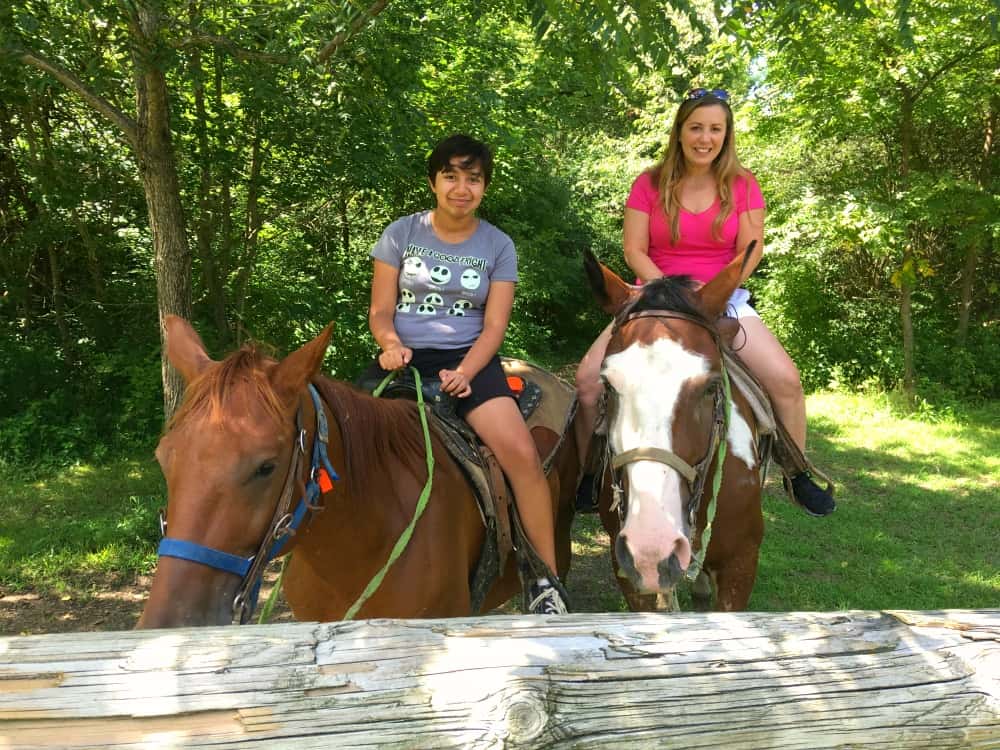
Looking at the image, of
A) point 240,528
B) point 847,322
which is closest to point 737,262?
point 240,528

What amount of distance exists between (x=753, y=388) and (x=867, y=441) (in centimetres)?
715

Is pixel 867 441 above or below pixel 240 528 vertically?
below

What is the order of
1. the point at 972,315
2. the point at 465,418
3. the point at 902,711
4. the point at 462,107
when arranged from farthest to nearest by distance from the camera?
the point at 972,315 < the point at 462,107 < the point at 465,418 < the point at 902,711

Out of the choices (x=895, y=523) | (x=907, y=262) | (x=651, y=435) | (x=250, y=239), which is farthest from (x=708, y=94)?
(x=907, y=262)

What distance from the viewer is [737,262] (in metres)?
2.69

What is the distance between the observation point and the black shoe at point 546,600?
2.83 m

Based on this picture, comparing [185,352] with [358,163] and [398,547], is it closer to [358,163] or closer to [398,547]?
[398,547]

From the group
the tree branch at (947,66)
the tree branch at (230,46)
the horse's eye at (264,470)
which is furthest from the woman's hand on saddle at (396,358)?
the tree branch at (947,66)

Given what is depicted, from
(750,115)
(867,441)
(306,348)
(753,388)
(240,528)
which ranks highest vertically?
(750,115)

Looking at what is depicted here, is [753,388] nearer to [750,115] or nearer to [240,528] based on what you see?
[240,528]

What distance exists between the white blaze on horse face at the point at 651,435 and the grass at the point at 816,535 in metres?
2.98

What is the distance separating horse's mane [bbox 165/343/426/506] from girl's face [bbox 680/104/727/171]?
75.8 inches

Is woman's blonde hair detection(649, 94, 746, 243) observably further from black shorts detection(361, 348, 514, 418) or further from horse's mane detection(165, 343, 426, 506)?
horse's mane detection(165, 343, 426, 506)

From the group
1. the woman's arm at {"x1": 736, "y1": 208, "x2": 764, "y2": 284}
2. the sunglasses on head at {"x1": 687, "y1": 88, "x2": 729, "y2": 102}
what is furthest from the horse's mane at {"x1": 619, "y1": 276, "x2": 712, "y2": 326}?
the sunglasses on head at {"x1": 687, "y1": 88, "x2": 729, "y2": 102}
